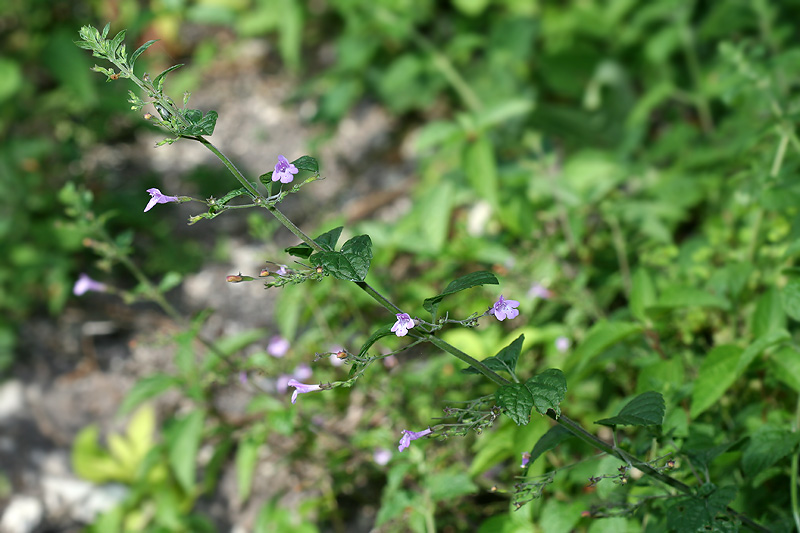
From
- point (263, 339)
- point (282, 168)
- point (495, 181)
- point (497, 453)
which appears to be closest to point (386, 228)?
point (495, 181)

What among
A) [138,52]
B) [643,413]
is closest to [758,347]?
[643,413]

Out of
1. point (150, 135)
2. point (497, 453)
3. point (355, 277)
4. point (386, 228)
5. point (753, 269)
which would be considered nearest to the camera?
point (355, 277)

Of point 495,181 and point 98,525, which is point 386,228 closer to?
point 495,181

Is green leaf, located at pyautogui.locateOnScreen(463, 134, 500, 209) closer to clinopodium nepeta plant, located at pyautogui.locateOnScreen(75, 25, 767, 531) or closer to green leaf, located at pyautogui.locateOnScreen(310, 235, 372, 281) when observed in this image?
clinopodium nepeta plant, located at pyautogui.locateOnScreen(75, 25, 767, 531)

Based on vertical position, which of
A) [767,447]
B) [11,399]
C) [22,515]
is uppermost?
[767,447]

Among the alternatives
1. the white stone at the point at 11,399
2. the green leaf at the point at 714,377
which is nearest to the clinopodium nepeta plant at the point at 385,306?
the green leaf at the point at 714,377

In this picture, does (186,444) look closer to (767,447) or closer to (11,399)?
(11,399)
